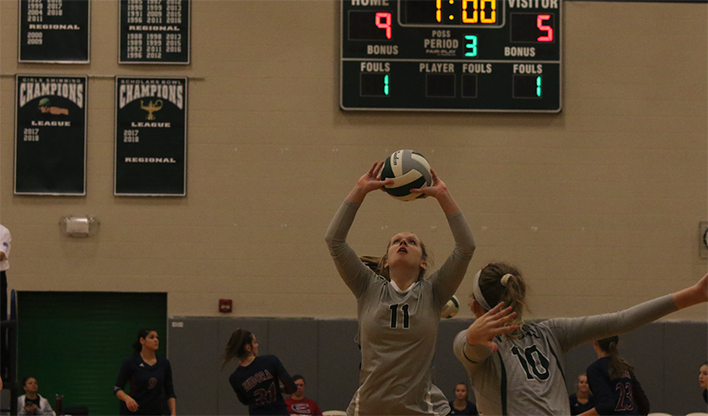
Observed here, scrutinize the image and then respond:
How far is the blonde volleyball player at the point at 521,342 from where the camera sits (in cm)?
274

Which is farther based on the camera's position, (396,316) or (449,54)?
(449,54)

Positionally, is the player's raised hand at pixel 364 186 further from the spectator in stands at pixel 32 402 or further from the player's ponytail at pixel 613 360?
the spectator in stands at pixel 32 402

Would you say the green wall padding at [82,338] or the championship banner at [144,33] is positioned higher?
the championship banner at [144,33]

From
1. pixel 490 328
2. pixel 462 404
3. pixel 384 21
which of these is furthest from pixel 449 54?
pixel 490 328

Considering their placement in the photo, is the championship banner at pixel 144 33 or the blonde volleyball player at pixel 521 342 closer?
the blonde volleyball player at pixel 521 342

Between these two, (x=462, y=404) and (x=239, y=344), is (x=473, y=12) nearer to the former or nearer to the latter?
(x=462, y=404)

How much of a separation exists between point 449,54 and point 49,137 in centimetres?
552

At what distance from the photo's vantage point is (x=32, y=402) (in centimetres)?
873

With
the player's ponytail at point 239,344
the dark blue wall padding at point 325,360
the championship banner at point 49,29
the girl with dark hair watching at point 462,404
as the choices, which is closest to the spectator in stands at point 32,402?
the dark blue wall padding at point 325,360

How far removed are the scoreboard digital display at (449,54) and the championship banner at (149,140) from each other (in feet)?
7.77

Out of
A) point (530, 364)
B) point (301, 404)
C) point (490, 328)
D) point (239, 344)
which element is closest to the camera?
point (490, 328)

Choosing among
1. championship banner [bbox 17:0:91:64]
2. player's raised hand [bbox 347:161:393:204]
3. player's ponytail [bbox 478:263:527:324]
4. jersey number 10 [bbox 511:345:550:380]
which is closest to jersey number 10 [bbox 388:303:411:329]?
player's raised hand [bbox 347:161:393:204]

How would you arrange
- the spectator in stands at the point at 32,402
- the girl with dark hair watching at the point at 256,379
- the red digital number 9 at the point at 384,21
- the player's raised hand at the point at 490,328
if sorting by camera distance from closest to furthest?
the player's raised hand at the point at 490,328 < the girl with dark hair watching at the point at 256,379 < the spectator in stands at the point at 32,402 < the red digital number 9 at the point at 384,21

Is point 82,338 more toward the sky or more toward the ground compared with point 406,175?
more toward the ground
